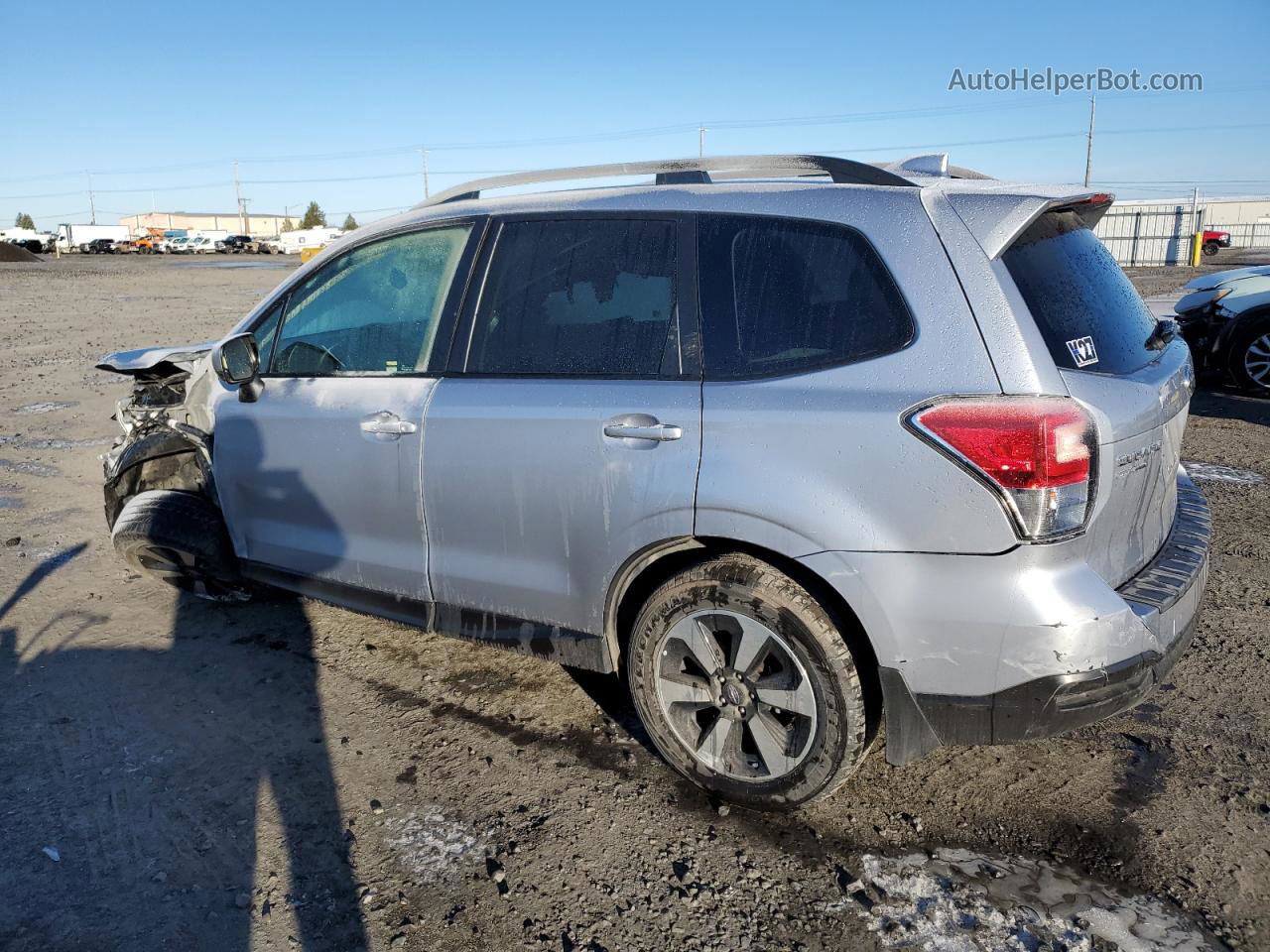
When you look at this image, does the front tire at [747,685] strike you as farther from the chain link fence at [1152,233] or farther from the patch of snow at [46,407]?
the chain link fence at [1152,233]

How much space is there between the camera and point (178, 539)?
4.29 metres

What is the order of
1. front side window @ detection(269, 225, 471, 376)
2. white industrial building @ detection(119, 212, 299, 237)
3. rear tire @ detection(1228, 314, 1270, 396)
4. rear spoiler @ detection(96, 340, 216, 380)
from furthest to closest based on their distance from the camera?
white industrial building @ detection(119, 212, 299, 237) < rear tire @ detection(1228, 314, 1270, 396) < rear spoiler @ detection(96, 340, 216, 380) < front side window @ detection(269, 225, 471, 376)

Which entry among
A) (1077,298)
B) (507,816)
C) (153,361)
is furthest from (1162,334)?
(153,361)

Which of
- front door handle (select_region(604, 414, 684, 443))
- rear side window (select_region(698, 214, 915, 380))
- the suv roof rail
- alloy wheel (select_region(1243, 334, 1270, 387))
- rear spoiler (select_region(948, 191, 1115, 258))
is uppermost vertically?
the suv roof rail

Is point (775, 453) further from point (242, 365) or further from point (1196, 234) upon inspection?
point (1196, 234)

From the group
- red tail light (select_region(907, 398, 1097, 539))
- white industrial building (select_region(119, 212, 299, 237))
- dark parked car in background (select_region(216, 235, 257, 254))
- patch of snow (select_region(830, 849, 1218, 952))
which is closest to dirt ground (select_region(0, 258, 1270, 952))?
patch of snow (select_region(830, 849, 1218, 952))

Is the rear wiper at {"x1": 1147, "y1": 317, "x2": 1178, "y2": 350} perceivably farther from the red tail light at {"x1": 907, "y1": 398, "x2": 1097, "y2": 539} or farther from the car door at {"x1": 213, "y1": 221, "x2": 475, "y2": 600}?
the car door at {"x1": 213, "y1": 221, "x2": 475, "y2": 600}

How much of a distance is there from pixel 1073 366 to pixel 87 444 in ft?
25.6

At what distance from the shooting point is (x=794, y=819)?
2.97 metres

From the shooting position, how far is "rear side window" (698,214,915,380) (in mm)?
2674

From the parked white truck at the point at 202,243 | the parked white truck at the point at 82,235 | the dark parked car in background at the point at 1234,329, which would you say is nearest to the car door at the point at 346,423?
the dark parked car in background at the point at 1234,329

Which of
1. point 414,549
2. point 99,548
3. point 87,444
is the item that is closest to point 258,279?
point 87,444

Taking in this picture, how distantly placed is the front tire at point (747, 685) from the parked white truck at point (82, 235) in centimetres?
8812

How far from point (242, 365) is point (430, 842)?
2.16 meters
